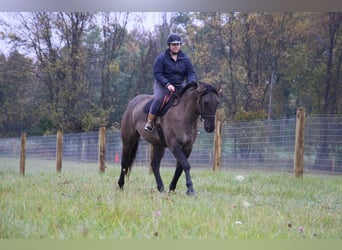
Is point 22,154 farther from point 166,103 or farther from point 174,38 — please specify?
point 174,38

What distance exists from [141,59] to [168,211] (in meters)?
1.73

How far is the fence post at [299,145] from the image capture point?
16.5ft

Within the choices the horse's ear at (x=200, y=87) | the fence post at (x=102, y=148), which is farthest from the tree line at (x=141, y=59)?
the horse's ear at (x=200, y=87)

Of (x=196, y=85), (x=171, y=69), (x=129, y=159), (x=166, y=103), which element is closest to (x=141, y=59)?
(x=171, y=69)

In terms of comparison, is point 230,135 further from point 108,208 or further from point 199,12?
point 108,208

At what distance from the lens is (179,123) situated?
4.42m

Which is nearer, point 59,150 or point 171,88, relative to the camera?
point 171,88

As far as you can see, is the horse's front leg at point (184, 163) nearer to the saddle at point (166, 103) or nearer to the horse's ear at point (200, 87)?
the saddle at point (166, 103)

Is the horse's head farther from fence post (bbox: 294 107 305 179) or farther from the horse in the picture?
fence post (bbox: 294 107 305 179)

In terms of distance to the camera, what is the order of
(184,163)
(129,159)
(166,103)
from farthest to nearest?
(129,159)
(166,103)
(184,163)

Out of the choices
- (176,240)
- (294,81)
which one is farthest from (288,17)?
(176,240)

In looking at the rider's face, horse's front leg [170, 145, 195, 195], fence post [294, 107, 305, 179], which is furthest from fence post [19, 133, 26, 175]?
fence post [294, 107, 305, 179]

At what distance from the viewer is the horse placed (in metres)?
4.27

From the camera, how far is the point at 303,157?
5262mm
